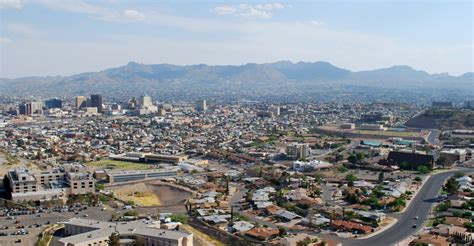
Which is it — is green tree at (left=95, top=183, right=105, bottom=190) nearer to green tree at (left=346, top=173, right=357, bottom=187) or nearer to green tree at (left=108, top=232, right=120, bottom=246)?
green tree at (left=108, top=232, right=120, bottom=246)

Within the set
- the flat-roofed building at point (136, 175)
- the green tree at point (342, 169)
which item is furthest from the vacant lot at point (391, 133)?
the flat-roofed building at point (136, 175)

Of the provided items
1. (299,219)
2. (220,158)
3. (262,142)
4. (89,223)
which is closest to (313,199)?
(299,219)

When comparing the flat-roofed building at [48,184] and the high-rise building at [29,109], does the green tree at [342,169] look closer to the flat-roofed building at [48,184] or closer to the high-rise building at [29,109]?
the flat-roofed building at [48,184]

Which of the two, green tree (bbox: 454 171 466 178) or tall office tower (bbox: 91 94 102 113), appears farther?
tall office tower (bbox: 91 94 102 113)

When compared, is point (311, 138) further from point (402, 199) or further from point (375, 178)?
point (402, 199)

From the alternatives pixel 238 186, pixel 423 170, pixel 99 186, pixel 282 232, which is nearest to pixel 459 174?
pixel 423 170

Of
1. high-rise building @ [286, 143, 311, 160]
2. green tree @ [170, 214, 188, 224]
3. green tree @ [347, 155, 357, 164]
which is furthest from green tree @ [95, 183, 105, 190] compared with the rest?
green tree @ [347, 155, 357, 164]

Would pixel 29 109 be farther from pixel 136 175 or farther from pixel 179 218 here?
pixel 179 218
